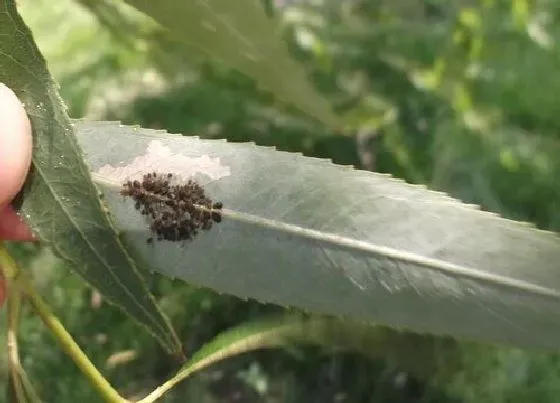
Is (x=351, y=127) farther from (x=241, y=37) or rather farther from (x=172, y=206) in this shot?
(x=172, y=206)

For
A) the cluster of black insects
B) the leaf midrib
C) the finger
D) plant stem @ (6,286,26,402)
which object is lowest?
plant stem @ (6,286,26,402)

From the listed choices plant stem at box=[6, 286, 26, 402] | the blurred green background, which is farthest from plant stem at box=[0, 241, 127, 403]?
the blurred green background

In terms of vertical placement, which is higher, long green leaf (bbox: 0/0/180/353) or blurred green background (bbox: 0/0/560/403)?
long green leaf (bbox: 0/0/180/353)

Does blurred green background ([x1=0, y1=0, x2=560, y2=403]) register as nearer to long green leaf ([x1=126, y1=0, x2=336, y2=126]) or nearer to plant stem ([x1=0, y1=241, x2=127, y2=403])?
long green leaf ([x1=126, y1=0, x2=336, y2=126])

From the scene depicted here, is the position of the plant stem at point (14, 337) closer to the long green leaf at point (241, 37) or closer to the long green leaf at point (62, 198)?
the long green leaf at point (62, 198)

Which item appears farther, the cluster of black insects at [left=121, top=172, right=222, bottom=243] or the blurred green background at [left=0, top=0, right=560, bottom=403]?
the blurred green background at [left=0, top=0, right=560, bottom=403]

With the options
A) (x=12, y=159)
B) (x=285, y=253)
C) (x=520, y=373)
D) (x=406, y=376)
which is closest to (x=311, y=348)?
(x=406, y=376)

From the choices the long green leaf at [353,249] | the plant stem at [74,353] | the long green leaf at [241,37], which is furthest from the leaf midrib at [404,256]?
the long green leaf at [241,37]

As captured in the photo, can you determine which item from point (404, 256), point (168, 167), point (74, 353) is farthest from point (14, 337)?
point (404, 256)
